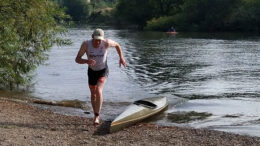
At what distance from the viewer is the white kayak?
34.2 feet

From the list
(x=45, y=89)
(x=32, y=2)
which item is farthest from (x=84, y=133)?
(x=45, y=89)

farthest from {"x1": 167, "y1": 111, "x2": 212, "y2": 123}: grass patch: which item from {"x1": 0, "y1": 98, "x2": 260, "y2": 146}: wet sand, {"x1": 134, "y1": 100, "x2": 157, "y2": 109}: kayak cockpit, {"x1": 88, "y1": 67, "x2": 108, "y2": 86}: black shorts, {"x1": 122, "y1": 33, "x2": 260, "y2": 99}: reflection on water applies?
{"x1": 88, "y1": 67, "x2": 108, "y2": 86}: black shorts

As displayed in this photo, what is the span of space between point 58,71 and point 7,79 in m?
10.3

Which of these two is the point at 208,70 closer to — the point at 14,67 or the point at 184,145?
the point at 14,67

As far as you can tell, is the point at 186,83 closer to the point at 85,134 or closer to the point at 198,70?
the point at 198,70

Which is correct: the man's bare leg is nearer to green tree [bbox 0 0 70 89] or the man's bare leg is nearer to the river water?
the river water

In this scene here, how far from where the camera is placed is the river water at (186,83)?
1439 centimetres

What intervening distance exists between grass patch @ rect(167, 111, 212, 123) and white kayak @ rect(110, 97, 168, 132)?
1.46 feet

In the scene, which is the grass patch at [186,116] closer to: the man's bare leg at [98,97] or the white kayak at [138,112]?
the white kayak at [138,112]

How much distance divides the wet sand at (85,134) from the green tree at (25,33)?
3264mm

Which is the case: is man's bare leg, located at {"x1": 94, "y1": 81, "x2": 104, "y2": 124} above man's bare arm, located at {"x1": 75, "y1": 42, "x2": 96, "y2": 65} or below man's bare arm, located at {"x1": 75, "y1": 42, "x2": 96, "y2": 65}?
below

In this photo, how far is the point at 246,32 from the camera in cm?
6550

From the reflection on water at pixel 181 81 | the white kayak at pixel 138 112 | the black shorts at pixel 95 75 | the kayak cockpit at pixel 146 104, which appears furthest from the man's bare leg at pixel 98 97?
the reflection on water at pixel 181 81

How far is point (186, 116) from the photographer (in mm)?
13969
